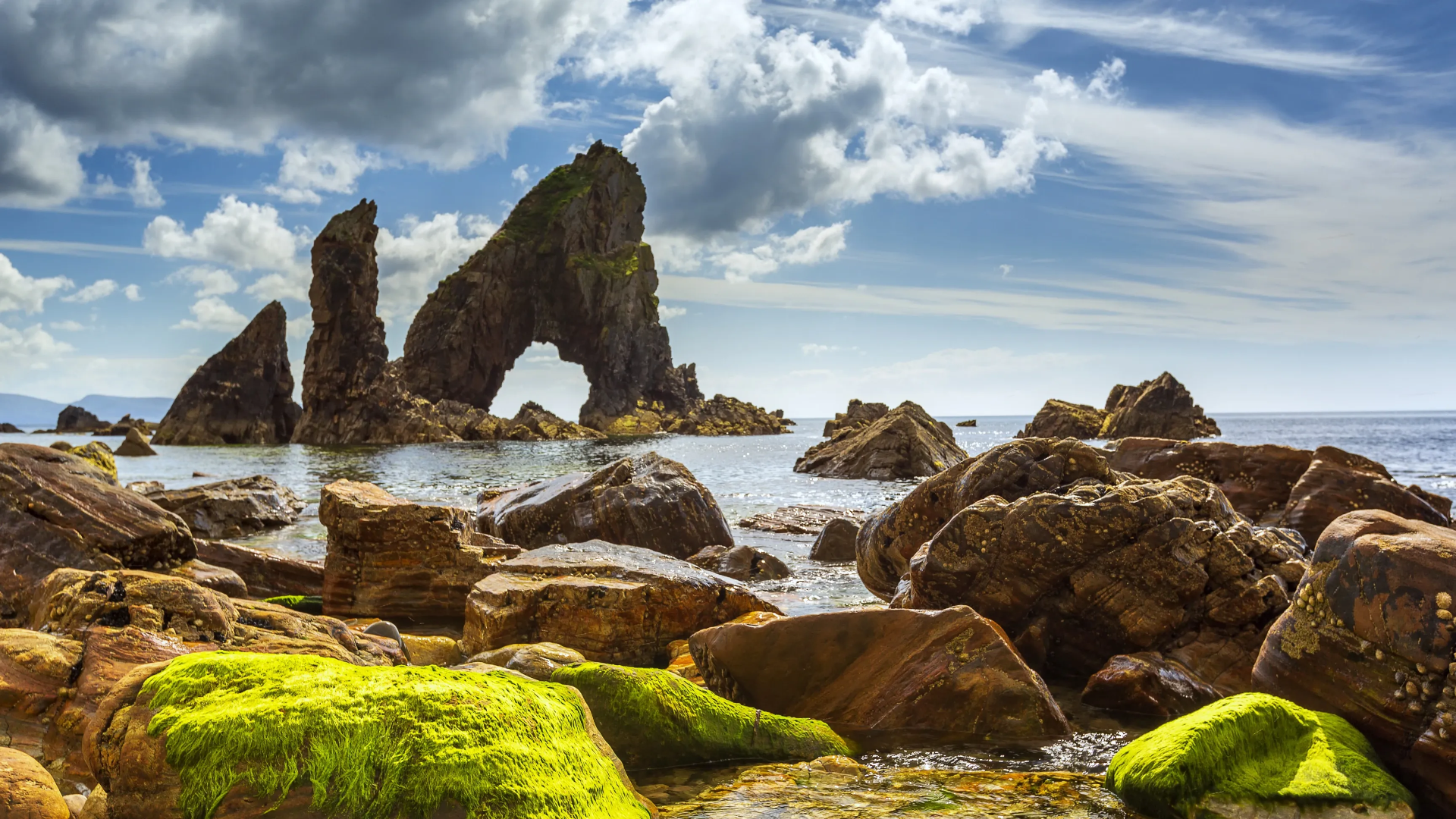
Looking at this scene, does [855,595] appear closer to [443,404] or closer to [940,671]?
[940,671]

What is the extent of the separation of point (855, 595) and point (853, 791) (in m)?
6.94

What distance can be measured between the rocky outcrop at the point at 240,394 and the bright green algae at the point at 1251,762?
91.6 m

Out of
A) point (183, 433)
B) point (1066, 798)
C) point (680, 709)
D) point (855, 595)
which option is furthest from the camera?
point (183, 433)

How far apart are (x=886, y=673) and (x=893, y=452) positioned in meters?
28.0

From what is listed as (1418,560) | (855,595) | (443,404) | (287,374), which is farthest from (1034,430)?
(1418,560)

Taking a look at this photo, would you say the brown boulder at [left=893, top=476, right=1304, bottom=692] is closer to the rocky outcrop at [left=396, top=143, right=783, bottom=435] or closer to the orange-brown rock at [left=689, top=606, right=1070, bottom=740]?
the orange-brown rock at [left=689, top=606, right=1070, bottom=740]

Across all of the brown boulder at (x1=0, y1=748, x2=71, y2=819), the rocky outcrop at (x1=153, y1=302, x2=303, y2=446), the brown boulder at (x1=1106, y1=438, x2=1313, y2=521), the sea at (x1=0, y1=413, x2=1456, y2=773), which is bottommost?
the sea at (x1=0, y1=413, x2=1456, y2=773)

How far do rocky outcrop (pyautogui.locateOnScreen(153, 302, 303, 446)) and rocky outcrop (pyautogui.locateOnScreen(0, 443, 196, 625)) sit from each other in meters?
82.7

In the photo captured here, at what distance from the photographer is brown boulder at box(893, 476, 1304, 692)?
7281 mm

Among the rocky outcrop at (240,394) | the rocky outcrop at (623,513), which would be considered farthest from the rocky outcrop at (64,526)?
the rocky outcrop at (240,394)

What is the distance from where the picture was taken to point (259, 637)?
611cm

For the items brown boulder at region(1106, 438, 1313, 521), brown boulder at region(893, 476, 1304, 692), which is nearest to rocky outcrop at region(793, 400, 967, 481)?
brown boulder at region(1106, 438, 1313, 521)

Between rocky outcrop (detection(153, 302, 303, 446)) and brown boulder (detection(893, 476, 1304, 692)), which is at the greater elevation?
rocky outcrop (detection(153, 302, 303, 446))

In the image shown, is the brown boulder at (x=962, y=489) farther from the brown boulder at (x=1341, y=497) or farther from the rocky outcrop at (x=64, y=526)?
the rocky outcrop at (x=64, y=526)
